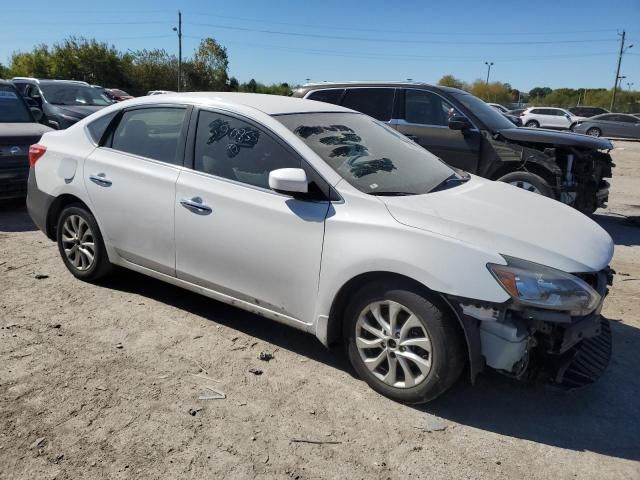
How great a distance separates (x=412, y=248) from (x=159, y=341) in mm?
1978

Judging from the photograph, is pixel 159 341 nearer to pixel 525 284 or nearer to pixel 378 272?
pixel 378 272

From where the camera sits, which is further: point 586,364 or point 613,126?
point 613,126

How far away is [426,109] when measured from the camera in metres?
7.61

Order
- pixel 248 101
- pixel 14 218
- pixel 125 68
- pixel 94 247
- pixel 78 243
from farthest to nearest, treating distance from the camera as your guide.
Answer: pixel 125 68
pixel 14 218
pixel 78 243
pixel 94 247
pixel 248 101

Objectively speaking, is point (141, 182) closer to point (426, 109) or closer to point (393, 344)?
point (393, 344)

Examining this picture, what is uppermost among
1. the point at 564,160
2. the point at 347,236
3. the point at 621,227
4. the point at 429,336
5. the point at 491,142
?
the point at 491,142

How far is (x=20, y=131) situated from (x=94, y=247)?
169 inches

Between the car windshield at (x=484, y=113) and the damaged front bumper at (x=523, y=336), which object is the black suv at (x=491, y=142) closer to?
the car windshield at (x=484, y=113)

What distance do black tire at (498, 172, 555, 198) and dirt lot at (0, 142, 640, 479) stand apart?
2.85m

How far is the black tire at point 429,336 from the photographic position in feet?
9.16

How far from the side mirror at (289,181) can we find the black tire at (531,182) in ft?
15.2

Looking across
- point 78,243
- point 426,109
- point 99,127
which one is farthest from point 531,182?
point 78,243

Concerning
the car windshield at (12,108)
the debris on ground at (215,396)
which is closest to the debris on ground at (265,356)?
the debris on ground at (215,396)

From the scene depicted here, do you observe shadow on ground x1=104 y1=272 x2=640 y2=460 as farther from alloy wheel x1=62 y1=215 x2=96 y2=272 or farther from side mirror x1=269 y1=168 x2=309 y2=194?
alloy wheel x1=62 y1=215 x2=96 y2=272
